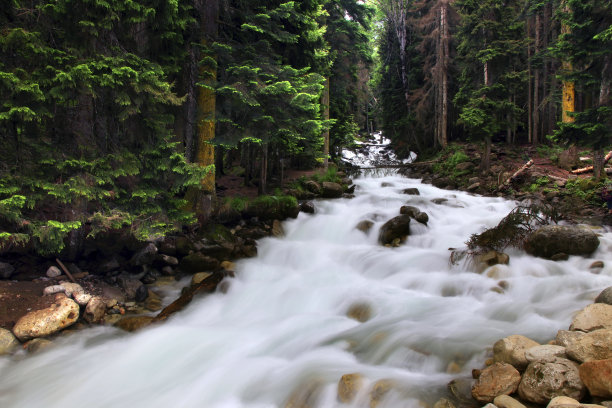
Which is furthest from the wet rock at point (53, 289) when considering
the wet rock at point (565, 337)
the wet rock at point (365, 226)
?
the wet rock at point (565, 337)

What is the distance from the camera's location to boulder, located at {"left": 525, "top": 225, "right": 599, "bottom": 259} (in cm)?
704

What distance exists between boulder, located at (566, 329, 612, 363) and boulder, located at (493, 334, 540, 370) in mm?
466

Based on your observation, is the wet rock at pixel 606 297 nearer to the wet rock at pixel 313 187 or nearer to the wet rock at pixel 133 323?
the wet rock at pixel 133 323

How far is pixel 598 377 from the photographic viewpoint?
2.84m

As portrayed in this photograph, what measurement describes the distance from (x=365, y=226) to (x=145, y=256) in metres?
6.36

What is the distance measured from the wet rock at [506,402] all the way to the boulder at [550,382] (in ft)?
0.51

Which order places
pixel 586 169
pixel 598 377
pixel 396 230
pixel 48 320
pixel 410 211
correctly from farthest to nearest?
pixel 586 169 → pixel 410 211 → pixel 396 230 → pixel 48 320 → pixel 598 377

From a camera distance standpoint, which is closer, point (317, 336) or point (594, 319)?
point (594, 319)

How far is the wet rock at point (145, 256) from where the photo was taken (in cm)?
→ 791

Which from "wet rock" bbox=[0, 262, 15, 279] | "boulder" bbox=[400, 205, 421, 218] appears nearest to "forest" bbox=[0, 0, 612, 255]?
"wet rock" bbox=[0, 262, 15, 279]

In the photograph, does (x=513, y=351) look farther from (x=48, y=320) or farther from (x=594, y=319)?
(x=48, y=320)

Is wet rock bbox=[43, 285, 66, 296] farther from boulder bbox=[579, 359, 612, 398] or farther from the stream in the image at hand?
boulder bbox=[579, 359, 612, 398]

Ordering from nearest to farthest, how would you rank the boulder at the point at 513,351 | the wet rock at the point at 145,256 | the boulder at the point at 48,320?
the boulder at the point at 513,351
the boulder at the point at 48,320
the wet rock at the point at 145,256

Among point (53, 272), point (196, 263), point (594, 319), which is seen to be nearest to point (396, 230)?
point (196, 263)
